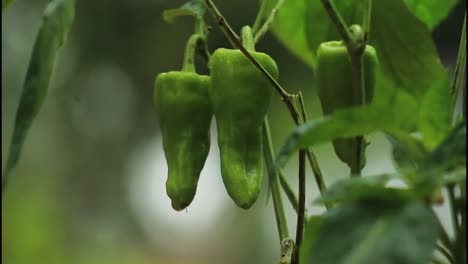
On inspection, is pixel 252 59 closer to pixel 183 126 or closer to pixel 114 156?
pixel 183 126

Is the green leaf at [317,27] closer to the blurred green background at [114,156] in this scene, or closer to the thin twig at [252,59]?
the thin twig at [252,59]

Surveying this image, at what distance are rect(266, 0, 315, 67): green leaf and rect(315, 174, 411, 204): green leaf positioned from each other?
0.36 m

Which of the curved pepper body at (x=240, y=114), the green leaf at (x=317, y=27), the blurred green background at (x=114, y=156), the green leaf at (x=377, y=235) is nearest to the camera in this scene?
the green leaf at (x=377, y=235)

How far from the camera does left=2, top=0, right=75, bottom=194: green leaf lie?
0.44 m

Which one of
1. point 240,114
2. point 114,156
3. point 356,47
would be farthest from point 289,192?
point 114,156

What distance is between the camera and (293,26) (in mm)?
745

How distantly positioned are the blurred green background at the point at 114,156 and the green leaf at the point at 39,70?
2.35 metres

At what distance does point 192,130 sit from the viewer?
0.61 meters

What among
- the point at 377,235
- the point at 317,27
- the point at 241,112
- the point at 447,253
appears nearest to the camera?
the point at 377,235

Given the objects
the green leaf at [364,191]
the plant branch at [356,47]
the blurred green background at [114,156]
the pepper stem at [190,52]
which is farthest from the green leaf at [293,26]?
the blurred green background at [114,156]

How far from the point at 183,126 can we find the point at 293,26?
183mm

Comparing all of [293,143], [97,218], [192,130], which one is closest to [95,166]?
[97,218]

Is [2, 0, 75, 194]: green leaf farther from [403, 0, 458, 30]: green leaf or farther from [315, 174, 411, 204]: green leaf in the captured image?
[403, 0, 458, 30]: green leaf

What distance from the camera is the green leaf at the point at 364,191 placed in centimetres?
36
